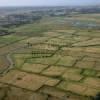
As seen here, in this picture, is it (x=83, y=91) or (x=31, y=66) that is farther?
(x=31, y=66)

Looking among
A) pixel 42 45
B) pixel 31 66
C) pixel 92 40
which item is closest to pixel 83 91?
pixel 31 66

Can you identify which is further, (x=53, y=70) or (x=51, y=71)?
(x=53, y=70)

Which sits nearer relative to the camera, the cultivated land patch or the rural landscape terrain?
the rural landscape terrain

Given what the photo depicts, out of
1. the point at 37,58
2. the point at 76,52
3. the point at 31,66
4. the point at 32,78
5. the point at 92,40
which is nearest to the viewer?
the point at 32,78

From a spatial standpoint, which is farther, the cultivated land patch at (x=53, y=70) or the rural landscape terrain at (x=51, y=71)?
the cultivated land patch at (x=53, y=70)

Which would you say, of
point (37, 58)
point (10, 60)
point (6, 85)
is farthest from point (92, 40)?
point (6, 85)

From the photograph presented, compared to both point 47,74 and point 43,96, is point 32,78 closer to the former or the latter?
point 47,74

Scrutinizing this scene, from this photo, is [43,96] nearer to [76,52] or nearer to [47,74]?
[47,74]

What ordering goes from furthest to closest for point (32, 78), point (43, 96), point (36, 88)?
point (32, 78)
point (36, 88)
point (43, 96)

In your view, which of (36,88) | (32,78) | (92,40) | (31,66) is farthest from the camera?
(92,40)
